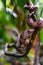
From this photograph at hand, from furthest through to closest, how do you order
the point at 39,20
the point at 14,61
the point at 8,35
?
1. the point at 14,61
2. the point at 8,35
3. the point at 39,20

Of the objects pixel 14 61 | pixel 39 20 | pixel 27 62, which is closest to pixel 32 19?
pixel 39 20

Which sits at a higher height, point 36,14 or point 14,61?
point 36,14

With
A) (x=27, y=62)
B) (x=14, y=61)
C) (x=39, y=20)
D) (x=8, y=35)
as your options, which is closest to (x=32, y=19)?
(x=39, y=20)

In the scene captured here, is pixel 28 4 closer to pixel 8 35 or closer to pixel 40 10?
pixel 40 10

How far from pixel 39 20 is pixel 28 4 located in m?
0.09

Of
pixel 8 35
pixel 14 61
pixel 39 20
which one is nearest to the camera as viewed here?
pixel 39 20

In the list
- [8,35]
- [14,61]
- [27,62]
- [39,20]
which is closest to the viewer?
[39,20]

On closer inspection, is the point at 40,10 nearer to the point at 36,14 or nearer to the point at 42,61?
the point at 36,14

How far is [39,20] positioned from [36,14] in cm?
9

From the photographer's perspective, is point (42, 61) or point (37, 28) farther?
point (42, 61)

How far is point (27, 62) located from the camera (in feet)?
6.23

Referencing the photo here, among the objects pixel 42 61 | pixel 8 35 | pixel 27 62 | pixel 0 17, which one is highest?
pixel 0 17

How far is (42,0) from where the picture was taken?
1031 millimetres

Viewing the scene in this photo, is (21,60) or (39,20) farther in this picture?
(21,60)
